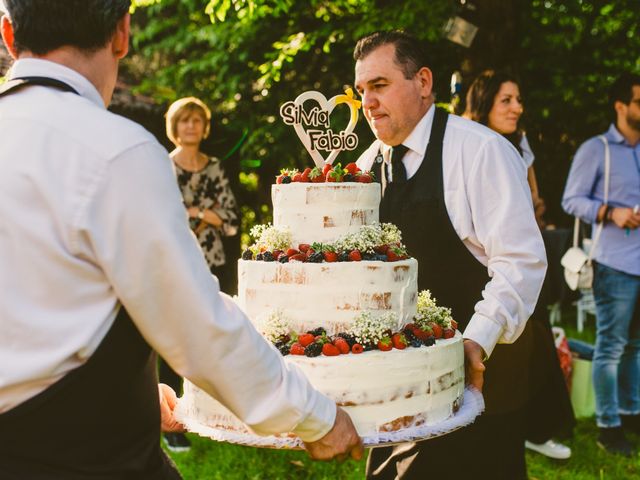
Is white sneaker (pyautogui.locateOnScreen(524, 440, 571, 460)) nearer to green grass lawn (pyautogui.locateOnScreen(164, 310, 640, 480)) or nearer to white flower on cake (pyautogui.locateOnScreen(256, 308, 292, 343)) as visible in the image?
green grass lawn (pyautogui.locateOnScreen(164, 310, 640, 480))

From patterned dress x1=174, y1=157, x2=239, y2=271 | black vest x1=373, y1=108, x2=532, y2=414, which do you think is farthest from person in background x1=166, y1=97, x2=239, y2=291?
black vest x1=373, y1=108, x2=532, y2=414

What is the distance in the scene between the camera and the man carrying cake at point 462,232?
2.83m

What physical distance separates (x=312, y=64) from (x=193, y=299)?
8268mm

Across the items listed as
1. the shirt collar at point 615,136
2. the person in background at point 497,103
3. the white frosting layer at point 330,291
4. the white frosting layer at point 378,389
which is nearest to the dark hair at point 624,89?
the shirt collar at point 615,136

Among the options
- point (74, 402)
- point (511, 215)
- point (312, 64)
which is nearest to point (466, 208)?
point (511, 215)

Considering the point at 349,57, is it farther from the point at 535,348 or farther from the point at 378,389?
the point at 378,389

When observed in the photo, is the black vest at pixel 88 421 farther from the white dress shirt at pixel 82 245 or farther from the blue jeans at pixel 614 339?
the blue jeans at pixel 614 339

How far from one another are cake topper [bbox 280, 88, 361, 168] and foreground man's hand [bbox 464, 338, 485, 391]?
2.99 feet

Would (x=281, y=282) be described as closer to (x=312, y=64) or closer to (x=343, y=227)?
(x=343, y=227)

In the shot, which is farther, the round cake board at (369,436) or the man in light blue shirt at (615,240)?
the man in light blue shirt at (615,240)

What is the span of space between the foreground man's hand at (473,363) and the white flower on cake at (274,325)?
73 centimetres

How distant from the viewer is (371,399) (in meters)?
2.25

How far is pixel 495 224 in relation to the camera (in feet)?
9.37

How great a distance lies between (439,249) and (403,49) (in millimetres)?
916
